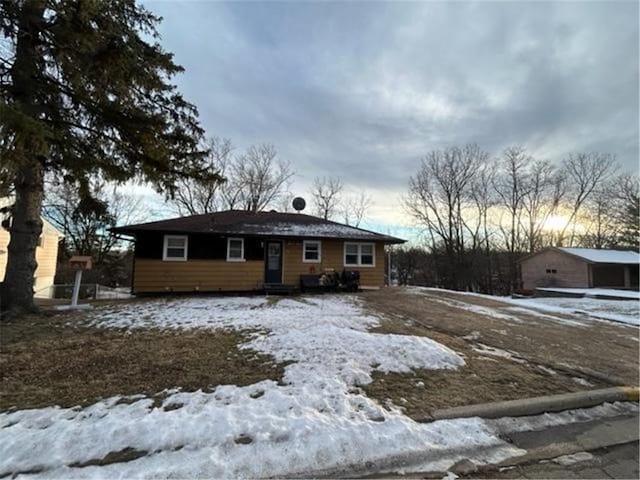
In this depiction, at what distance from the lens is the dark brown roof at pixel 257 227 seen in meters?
12.8

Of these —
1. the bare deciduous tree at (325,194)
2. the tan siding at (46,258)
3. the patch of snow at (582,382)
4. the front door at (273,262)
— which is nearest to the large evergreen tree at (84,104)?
the front door at (273,262)

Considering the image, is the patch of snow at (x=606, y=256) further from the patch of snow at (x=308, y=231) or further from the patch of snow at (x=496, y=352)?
the patch of snow at (x=496, y=352)

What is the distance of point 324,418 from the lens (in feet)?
10.3

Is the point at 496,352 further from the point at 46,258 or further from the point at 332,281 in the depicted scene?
the point at 46,258

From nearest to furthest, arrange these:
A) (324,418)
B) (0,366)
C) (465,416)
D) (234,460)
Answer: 1. (234,460)
2. (324,418)
3. (465,416)
4. (0,366)

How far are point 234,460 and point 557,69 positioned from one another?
12.9 meters

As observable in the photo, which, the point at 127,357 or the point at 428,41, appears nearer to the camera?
the point at 127,357

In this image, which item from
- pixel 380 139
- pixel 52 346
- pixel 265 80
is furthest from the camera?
pixel 380 139

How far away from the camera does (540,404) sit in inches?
147

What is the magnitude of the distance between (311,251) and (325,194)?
18543 millimetres

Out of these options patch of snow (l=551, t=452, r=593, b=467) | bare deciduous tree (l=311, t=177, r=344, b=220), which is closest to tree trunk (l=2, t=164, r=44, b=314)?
patch of snow (l=551, t=452, r=593, b=467)

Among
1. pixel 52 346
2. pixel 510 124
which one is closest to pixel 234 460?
pixel 52 346

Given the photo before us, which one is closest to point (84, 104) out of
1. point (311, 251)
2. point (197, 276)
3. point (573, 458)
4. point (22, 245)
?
point (22, 245)

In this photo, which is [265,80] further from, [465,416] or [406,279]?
[406,279]
